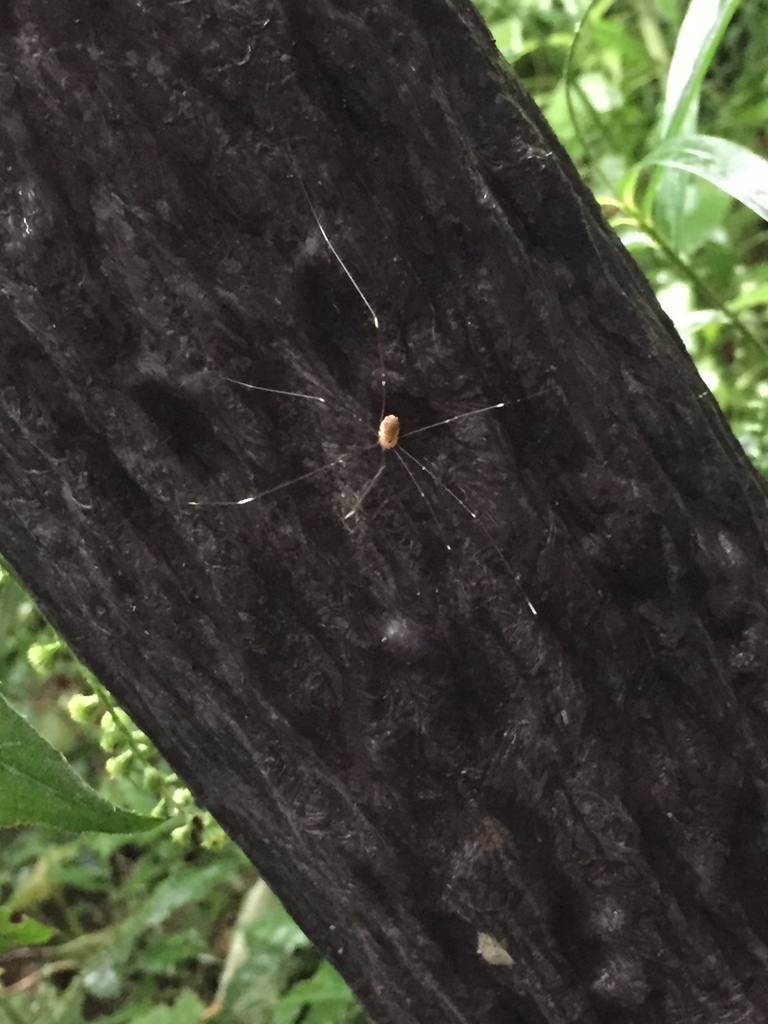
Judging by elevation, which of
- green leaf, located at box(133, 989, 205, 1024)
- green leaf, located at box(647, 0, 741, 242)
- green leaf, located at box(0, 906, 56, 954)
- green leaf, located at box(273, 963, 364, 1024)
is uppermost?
green leaf, located at box(647, 0, 741, 242)

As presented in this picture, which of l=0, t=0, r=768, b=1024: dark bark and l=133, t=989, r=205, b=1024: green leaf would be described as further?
l=133, t=989, r=205, b=1024: green leaf

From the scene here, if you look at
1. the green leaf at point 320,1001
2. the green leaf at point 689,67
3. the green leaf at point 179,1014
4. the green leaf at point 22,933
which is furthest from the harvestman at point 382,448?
the green leaf at point 179,1014

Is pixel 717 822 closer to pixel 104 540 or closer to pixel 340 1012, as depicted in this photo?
pixel 104 540

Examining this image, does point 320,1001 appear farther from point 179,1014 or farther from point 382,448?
point 382,448

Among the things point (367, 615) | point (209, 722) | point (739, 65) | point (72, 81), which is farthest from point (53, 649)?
point (739, 65)

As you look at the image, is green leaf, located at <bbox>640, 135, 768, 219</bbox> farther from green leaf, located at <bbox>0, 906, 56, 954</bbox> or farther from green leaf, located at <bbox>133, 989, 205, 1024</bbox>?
green leaf, located at <bbox>133, 989, 205, 1024</bbox>

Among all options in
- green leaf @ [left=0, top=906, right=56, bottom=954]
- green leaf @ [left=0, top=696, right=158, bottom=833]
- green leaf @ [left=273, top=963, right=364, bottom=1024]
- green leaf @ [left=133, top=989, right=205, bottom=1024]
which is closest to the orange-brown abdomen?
green leaf @ [left=0, top=696, right=158, bottom=833]
